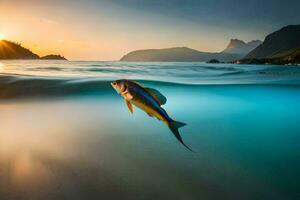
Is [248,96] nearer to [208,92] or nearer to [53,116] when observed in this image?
[208,92]

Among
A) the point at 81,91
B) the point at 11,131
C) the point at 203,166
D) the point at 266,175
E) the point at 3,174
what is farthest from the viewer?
the point at 81,91

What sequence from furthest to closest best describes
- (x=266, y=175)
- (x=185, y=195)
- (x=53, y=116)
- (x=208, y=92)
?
(x=208, y=92) < (x=53, y=116) < (x=266, y=175) < (x=185, y=195)

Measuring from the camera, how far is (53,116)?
37.1 feet

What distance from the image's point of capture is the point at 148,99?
8.08ft

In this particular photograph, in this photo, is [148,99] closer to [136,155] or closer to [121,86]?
[121,86]

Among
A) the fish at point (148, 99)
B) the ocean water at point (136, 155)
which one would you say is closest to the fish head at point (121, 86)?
the fish at point (148, 99)

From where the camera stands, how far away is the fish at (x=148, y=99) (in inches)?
96.2

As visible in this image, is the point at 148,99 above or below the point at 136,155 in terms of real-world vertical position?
above

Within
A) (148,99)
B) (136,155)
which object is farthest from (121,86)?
(136,155)

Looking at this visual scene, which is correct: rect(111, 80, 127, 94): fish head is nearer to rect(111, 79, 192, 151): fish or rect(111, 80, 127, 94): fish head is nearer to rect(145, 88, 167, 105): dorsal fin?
rect(111, 79, 192, 151): fish

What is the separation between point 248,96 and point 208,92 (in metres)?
3.58

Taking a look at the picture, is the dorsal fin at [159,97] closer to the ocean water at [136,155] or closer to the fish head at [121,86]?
the fish head at [121,86]

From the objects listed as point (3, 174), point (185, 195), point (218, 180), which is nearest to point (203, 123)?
point (218, 180)

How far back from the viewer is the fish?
2443mm
